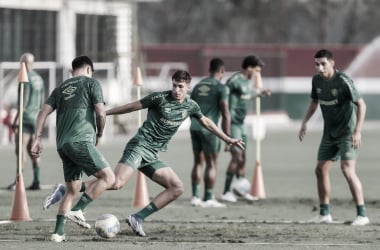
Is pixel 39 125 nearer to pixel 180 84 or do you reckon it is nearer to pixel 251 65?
pixel 180 84

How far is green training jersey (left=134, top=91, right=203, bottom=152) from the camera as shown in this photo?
41.6ft

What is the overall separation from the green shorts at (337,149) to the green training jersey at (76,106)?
10.8 ft

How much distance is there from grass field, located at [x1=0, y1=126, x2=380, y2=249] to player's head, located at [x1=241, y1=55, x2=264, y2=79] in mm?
1800

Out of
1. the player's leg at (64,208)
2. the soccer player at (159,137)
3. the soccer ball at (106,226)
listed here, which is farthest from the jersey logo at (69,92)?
the soccer ball at (106,226)

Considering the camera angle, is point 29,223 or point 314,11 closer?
point 29,223

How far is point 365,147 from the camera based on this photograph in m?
32.9

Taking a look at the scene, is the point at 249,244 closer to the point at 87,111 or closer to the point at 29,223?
the point at 87,111

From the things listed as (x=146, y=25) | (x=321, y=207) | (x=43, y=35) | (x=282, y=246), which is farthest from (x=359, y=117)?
(x=146, y=25)

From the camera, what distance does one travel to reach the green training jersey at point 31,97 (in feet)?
59.8

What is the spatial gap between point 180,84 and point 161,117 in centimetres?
41

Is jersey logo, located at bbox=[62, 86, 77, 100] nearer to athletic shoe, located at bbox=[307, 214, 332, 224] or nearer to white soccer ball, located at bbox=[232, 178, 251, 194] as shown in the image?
athletic shoe, located at bbox=[307, 214, 332, 224]

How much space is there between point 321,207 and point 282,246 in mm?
2603

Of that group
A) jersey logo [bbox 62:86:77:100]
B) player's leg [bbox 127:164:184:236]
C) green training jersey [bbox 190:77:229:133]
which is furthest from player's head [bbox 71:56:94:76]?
green training jersey [bbox 190:77:229:133]

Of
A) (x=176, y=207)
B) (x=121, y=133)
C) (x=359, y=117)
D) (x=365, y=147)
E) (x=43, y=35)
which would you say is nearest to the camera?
(x=359, y=117)
